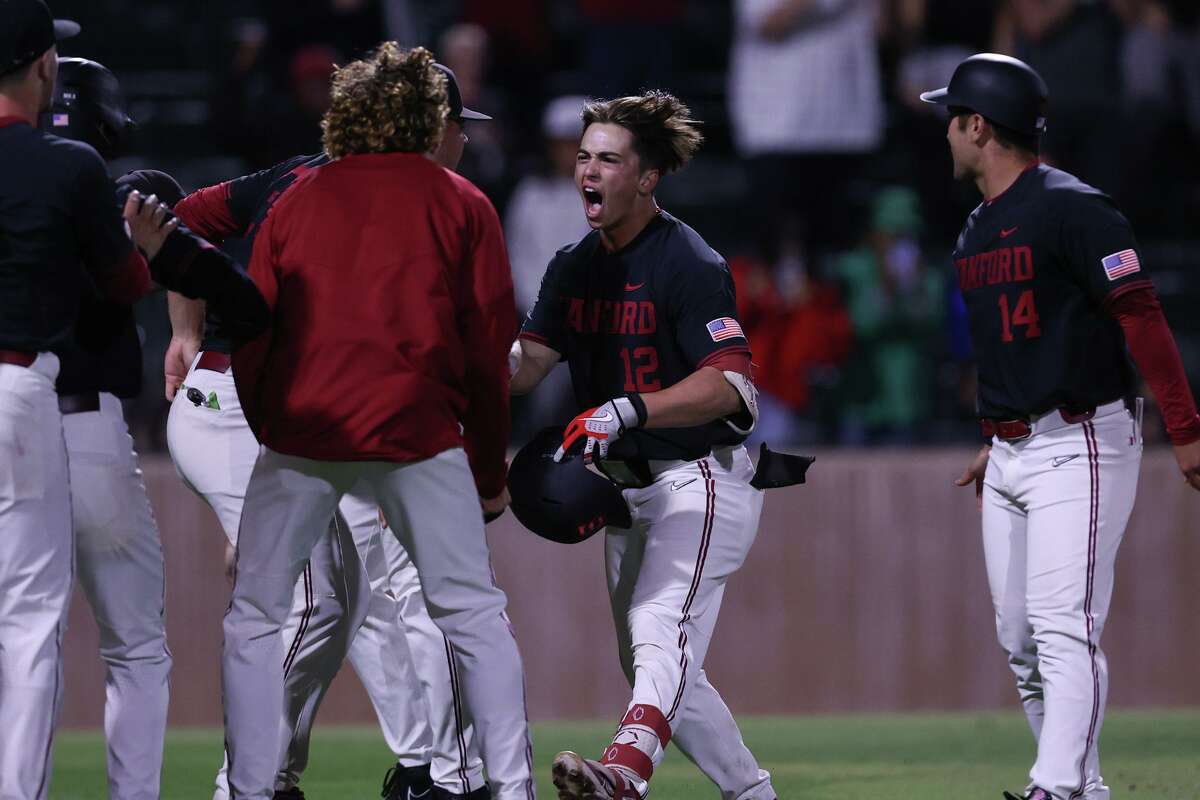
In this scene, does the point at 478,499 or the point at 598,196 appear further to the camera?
the point at 598,196

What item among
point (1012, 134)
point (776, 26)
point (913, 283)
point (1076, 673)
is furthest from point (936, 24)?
point (1076, 673)

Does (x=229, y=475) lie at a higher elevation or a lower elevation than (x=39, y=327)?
lower

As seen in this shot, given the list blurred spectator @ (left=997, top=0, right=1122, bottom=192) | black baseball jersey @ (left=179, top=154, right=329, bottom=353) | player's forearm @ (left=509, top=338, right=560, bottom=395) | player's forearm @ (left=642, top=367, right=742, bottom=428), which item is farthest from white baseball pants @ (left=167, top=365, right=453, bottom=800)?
blurred spectator @ (left=997, top=0, right=1122, bottom=192)

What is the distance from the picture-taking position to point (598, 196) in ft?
16.6

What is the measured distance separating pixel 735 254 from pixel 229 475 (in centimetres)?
589

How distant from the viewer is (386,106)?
4324 mm

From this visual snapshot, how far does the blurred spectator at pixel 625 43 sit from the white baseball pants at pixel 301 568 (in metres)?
6.72

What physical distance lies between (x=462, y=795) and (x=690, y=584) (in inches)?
36.8

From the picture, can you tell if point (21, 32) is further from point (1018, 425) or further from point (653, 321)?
point (1018, 425)

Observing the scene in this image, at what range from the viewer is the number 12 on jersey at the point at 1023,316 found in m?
5.09

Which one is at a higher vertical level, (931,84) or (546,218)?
(931,84)

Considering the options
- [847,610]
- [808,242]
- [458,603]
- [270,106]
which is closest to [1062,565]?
[458,603]

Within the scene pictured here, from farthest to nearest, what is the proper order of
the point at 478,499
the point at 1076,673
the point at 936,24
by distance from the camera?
1. the point at 936,24
2. the point at 1076,673
3. the point at 478,499

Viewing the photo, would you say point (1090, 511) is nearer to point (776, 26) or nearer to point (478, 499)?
point (478, 499)
